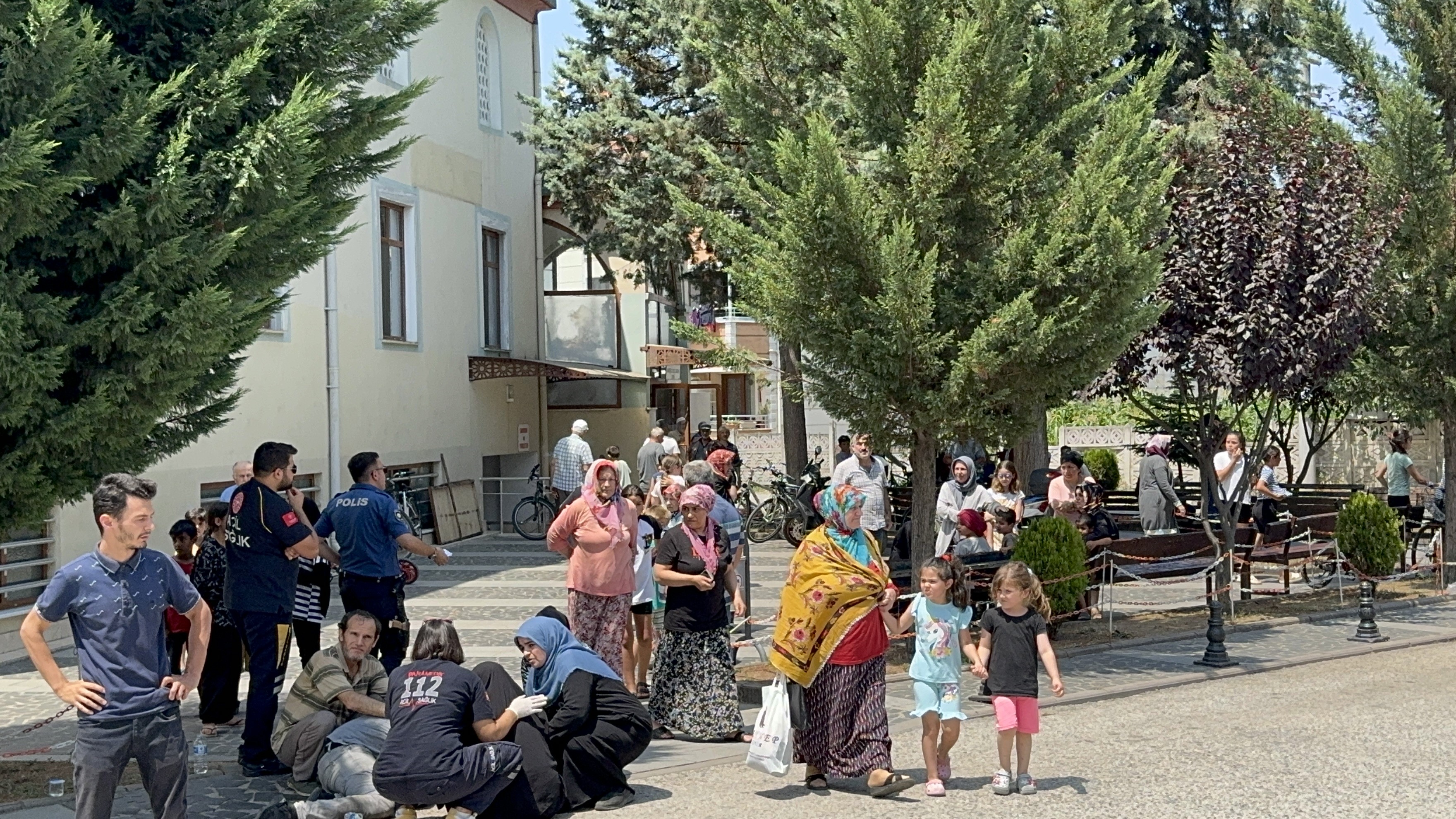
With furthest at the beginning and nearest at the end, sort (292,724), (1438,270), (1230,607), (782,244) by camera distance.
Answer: (1438,270) < (1230,607) < (782,244) < (292,724)

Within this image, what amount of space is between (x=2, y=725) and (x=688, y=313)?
22.3 meters

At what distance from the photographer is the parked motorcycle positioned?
22.3 meters

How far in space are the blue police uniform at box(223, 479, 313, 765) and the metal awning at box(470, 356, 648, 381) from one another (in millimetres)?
14760

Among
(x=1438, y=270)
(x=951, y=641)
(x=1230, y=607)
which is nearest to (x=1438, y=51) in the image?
(x=1438, y=270)

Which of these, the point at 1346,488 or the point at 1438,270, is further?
the point at 1346,488

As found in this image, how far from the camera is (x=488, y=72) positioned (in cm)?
2486

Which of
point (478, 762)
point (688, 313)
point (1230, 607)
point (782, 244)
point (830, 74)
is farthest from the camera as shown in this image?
point (688, 313)

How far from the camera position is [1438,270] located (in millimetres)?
17109

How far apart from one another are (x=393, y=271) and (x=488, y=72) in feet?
16.1

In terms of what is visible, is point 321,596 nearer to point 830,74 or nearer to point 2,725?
point 2,725

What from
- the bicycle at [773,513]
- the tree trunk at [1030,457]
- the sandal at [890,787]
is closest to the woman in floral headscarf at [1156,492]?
the tree trunk at [1030,457]

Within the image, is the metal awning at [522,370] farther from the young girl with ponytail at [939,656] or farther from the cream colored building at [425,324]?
the young girl with ponytail at [939,656]

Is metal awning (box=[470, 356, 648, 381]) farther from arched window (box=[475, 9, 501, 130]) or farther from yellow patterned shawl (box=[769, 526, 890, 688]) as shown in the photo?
yellow patterned shawl (box=[769, 526, 890, 688])

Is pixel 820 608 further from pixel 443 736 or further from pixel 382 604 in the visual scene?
pixel 382 604
